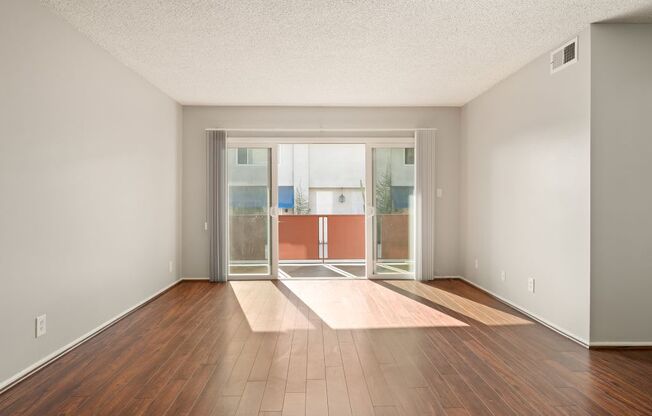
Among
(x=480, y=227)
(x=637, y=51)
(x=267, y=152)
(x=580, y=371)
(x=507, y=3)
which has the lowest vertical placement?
(x=580, y=371)

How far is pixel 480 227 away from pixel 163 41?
165 inches

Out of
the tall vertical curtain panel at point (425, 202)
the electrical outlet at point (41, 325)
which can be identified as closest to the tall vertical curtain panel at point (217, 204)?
the tall vertical curtain panel at point (425, 202)

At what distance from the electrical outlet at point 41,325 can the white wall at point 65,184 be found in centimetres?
5

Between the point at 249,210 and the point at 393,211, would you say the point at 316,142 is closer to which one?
the point at 249,210

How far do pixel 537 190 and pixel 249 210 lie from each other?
3804 mm

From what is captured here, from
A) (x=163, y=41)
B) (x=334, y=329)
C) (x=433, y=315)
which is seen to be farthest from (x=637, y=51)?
(x=163, y=41)

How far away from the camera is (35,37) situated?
9.57 feet

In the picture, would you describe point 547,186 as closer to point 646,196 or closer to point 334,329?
point 646,196

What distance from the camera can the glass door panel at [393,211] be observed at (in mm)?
6328

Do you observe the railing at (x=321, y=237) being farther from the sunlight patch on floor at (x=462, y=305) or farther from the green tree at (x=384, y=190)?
the sunlight patch on floor at (x=462, y=305)

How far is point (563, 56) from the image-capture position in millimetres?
3699

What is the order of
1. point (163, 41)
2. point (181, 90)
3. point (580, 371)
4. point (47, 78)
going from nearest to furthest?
point (580, 371), point (47, 78), point (163, 41), point (181, 90)

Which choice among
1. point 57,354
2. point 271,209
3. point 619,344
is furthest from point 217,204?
point 619,344

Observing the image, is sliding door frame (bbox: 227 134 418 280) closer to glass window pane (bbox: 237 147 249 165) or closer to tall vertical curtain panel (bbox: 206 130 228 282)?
glass window pane (bbox: 237 147 249 165)
